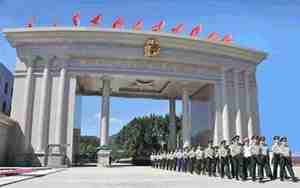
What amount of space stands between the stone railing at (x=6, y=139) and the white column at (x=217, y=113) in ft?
50.4

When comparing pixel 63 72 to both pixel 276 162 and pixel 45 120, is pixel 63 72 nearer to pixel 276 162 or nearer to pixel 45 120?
pixel 45 120

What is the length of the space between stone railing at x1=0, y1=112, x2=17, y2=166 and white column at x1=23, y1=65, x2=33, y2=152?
930mm

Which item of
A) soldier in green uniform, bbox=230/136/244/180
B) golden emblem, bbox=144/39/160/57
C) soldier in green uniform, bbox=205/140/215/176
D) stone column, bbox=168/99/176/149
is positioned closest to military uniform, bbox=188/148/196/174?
soldier in green uniform, bbox=205/140/215/176

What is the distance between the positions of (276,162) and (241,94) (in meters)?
18.2

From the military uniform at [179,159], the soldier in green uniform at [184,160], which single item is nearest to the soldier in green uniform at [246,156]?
the soldier in green uniform at [184,160]

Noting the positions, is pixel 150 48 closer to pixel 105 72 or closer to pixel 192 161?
pixel 105 72

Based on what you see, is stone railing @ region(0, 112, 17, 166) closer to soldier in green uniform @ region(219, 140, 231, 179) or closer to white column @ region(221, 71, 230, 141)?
soldier in green uniform @ region(219, 140, 231, 179)

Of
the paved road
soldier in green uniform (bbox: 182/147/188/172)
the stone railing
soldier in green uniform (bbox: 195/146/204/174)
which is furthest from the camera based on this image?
the stone railing

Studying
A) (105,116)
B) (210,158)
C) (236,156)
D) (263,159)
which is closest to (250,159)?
(263,159)

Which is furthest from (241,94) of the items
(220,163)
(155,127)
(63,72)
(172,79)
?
(155,127)

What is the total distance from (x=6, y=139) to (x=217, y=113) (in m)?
16.1

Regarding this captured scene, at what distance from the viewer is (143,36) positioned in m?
25.7

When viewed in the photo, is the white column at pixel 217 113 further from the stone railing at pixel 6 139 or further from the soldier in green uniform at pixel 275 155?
the soldier in green uniform at pixel 275 155

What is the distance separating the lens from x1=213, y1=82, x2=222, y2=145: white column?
2728 centimetres
